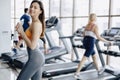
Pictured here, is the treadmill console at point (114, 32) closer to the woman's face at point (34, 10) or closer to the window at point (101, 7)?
the window at point (101, 7)

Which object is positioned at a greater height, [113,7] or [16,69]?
[113,7]

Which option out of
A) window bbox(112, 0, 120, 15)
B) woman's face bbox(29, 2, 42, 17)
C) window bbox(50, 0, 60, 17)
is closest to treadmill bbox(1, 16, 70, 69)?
window bbox(112, 0, 120, 15)

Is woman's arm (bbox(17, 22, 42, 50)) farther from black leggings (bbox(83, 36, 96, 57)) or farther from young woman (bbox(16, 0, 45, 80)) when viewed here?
black leggings (bbox(83, 36, 96, 57))

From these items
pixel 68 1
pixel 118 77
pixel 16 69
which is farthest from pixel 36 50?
pixel 68 1

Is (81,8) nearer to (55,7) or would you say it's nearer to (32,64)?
(55,7)

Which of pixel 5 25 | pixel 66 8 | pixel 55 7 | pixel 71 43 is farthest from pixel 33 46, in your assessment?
pixel 55 7

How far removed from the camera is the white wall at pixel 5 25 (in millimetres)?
6742

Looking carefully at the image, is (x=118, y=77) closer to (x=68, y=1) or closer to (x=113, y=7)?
(x=113, y=7)

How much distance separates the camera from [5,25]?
6.83m

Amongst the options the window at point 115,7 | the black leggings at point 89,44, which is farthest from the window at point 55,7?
the black leggings at point 89,44

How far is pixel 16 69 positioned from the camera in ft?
18.0

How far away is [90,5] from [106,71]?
222 centimetres

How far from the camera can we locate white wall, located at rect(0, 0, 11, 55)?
6.74 meters

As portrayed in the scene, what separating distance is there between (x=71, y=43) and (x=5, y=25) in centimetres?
250
